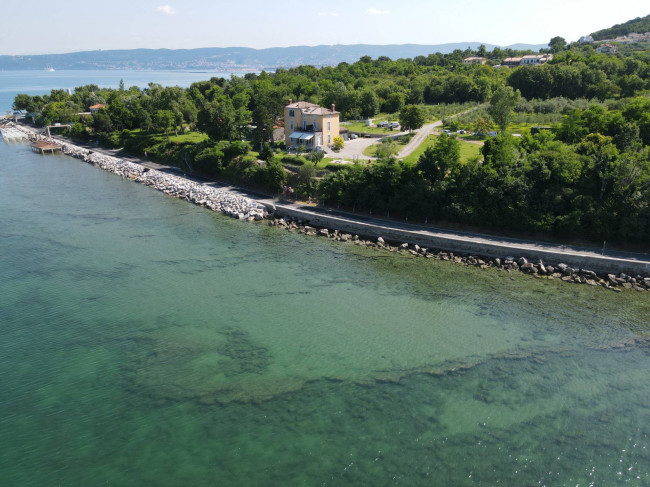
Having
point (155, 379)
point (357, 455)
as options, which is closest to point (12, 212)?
point (155, 379)

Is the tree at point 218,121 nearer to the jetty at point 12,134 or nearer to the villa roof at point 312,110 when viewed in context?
the villa roof at point 312,110

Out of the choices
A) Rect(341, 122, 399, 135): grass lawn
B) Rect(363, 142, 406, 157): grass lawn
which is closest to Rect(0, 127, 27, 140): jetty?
Result: Rect(341, 122, 399, 135): grass lawn

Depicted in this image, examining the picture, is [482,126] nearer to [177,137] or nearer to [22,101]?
[177,137]

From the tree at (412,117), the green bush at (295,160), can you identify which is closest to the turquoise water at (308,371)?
the green bush at (295,160)

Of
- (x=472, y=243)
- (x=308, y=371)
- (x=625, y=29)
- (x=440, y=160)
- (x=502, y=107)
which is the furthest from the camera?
(x=625, y=29)

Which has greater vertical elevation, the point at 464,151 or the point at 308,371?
the point at 464,151

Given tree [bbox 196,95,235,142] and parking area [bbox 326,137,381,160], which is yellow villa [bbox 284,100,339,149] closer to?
parking area [bbox 326,137,381,160]

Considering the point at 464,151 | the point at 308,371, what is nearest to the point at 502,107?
the point at 464,151

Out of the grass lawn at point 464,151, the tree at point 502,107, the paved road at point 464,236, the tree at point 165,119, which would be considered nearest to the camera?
the paved road at point 464,236
